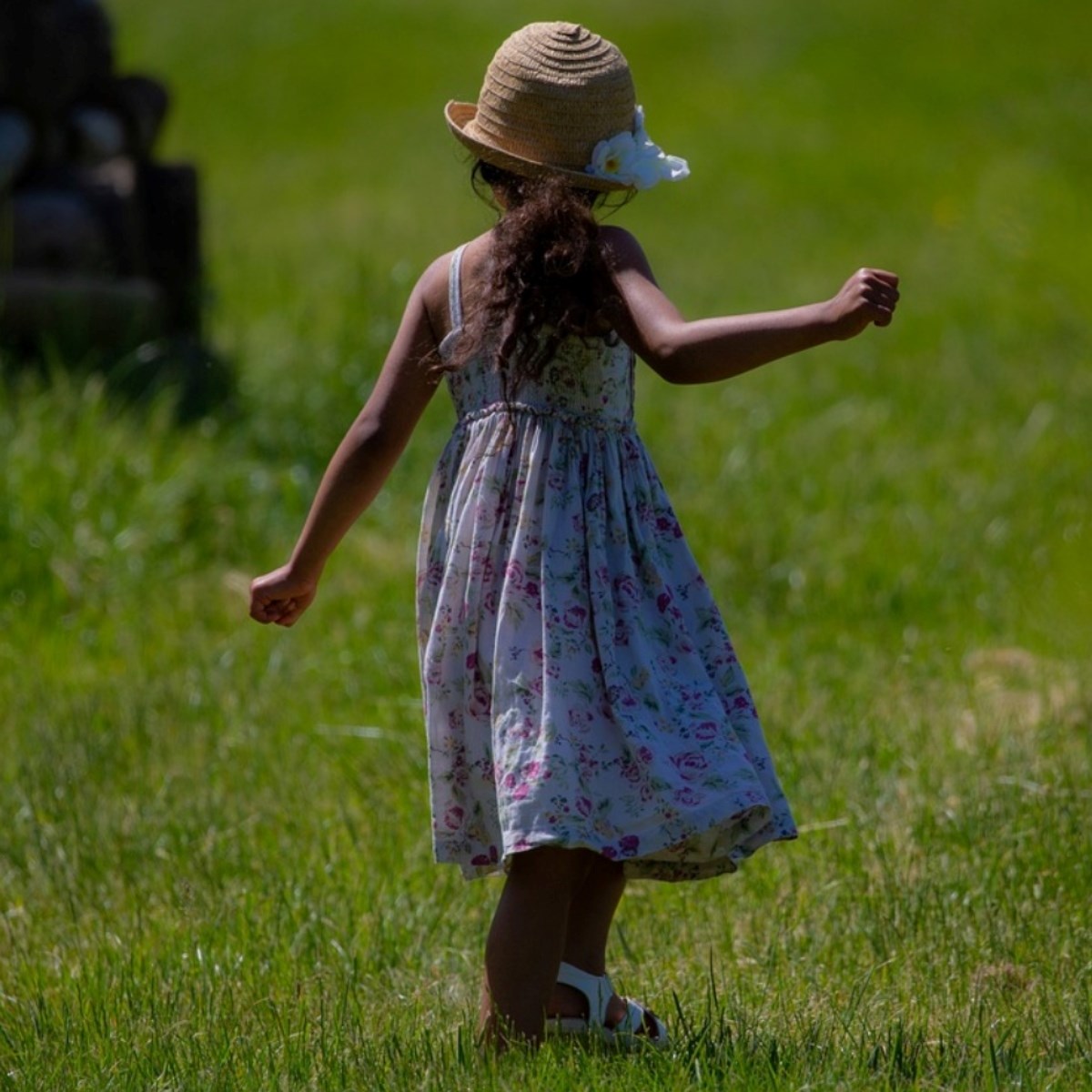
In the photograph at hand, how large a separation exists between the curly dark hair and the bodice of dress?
3cm

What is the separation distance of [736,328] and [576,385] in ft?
1.23

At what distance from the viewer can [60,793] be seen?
14.5ft

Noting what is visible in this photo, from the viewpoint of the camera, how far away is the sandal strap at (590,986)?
302 centimetres

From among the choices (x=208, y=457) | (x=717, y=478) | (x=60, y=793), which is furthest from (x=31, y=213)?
(x=60, y=793)

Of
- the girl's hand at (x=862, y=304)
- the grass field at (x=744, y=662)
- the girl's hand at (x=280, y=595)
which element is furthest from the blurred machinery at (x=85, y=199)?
the girl's hand at (x=862, y=304)

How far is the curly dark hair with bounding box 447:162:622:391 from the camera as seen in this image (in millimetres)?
2879

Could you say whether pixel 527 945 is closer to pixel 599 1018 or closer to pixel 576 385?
pixel 599 1018

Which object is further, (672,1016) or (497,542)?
(672,1016)

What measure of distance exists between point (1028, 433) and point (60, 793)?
4535mm

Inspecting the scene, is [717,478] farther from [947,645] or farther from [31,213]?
[31,213]

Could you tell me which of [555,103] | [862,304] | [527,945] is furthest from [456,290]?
[527,945]

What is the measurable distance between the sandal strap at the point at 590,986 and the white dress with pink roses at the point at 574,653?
0.19 m

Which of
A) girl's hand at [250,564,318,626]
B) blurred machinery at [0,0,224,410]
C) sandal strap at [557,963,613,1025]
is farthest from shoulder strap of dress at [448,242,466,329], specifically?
blurred machinery at [0,0,224,410]

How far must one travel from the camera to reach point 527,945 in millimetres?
2871
